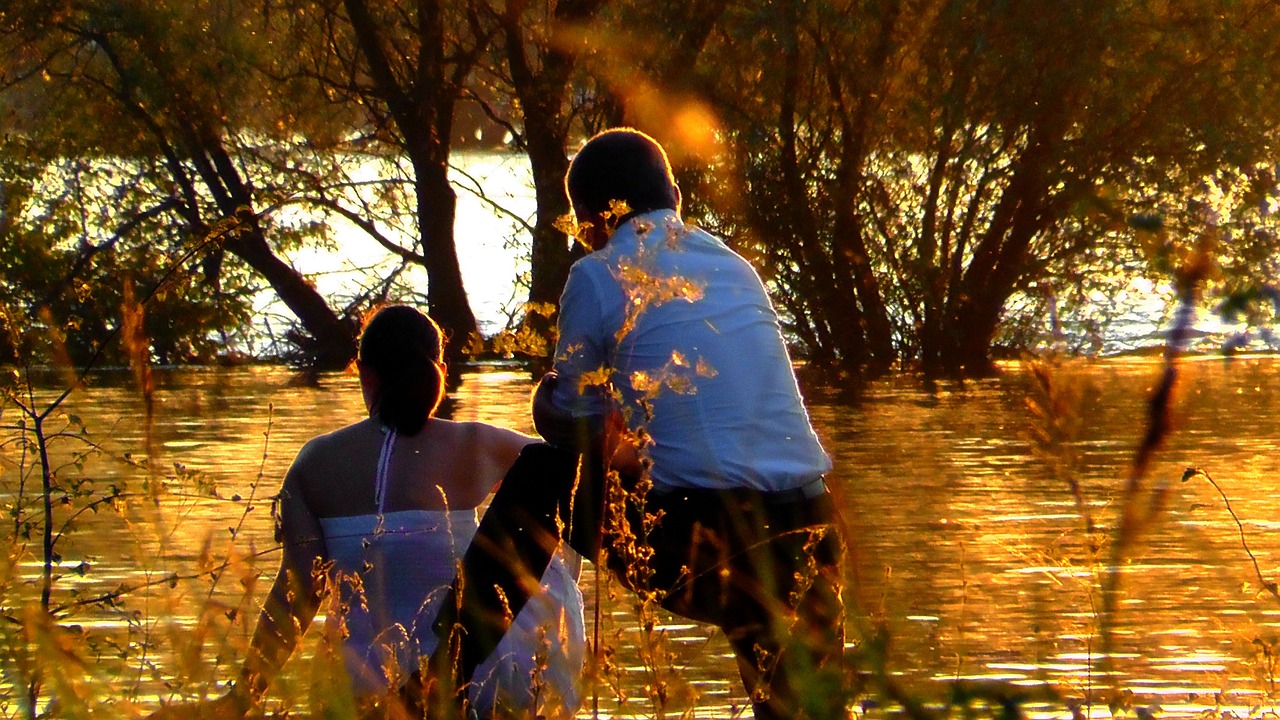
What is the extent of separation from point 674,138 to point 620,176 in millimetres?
13869

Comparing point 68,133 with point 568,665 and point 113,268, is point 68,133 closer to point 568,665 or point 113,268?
point 113,268

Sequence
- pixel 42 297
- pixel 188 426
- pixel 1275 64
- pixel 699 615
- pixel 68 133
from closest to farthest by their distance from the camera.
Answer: pixel 699 615, pixel 188 426, pixel 1275 64, pixel 42 297, pixel 68 133

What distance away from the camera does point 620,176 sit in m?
4.18

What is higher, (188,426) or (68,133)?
(68,133)

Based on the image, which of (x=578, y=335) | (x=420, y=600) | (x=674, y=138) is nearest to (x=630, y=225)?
(x=578, y=335)

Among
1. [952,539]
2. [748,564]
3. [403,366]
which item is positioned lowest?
[952,539]

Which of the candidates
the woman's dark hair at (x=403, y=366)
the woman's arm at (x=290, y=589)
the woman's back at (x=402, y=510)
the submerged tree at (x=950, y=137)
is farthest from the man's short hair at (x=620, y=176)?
the submerged tree at (x=950, y=137)

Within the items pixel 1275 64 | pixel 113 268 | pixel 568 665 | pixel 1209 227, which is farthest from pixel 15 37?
pixel 1209 227

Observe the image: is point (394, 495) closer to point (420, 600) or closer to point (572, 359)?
point (420, 600)

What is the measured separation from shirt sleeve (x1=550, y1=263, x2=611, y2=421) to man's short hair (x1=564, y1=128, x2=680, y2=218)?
0.88 ft

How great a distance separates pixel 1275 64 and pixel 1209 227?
15.6 m

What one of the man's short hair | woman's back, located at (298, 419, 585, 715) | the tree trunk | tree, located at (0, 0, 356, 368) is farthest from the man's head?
the tree trunk

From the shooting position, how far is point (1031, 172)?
17.7 metres

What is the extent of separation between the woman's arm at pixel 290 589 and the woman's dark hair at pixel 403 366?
0.73 ft
